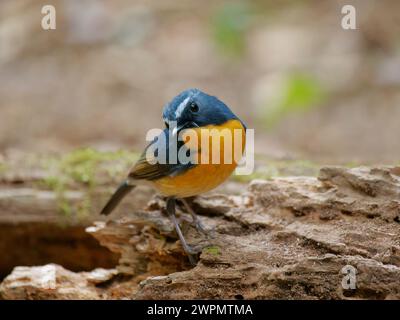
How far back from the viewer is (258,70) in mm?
9523

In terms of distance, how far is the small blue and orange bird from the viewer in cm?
430

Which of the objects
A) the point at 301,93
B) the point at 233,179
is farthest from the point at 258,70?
the point at 233,179

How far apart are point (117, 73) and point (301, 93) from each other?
2.74 meters

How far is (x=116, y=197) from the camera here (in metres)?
5.26

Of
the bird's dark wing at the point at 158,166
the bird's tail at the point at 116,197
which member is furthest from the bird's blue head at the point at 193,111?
the bird's tail at the point at 116,197

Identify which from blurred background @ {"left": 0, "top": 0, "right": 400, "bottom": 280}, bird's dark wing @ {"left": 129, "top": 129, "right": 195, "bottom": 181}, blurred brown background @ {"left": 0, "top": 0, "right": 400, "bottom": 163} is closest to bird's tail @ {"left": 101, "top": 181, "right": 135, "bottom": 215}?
bird's dark wing @ {"left": 129, "top": 129, "right": 195, "bottom": 181}

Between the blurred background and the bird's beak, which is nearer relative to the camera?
the bird's beak

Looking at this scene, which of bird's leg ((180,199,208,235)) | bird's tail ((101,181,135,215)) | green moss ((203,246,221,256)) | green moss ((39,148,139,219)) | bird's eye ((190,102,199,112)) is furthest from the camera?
green moss ((39,148,139,219))

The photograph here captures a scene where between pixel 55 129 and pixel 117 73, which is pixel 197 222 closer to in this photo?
pixel 55 129

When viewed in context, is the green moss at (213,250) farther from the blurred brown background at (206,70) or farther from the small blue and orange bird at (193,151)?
the blurred brown background at (206,70)

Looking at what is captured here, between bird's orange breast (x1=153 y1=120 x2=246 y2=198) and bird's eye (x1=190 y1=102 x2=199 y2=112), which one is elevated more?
bird's eye (x1=190 y1=102 x2=199 y2=112)

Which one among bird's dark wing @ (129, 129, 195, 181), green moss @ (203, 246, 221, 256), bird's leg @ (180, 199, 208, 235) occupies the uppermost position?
bird's dark wing @ (129, 129, 195, 181)

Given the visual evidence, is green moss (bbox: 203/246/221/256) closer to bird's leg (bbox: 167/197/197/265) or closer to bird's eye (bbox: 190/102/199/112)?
bird's leg (bbox: 167/197/197/265)
